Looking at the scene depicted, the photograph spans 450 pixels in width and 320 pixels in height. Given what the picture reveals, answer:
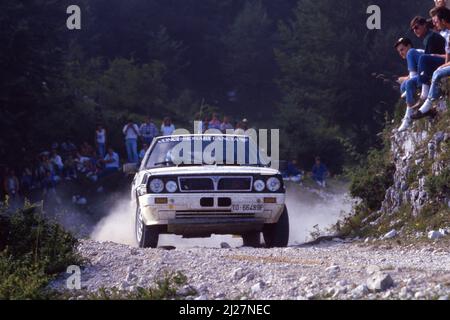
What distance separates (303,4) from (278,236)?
40.2 metres

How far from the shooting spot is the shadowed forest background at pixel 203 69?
98.2ft

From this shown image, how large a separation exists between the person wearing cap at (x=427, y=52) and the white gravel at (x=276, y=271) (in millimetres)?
2959

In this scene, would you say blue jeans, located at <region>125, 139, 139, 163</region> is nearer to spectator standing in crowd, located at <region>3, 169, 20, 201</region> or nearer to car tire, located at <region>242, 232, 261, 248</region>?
spectator standing in crowd, located at <region>3, 169, 20, 201</region>

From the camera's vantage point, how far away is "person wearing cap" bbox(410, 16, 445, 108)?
47.6 feet

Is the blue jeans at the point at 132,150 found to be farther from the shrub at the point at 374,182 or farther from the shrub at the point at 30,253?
the shrub at the point at 30,253

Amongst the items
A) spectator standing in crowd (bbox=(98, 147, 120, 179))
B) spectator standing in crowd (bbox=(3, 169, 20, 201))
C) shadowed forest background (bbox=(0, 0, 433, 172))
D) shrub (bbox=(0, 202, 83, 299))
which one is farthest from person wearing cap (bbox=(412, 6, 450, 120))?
spectator standing in crowd (bbox=(98, 147, 120, 179))

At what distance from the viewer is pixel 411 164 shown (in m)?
15.2

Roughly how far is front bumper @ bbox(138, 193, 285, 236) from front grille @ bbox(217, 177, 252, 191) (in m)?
0.11

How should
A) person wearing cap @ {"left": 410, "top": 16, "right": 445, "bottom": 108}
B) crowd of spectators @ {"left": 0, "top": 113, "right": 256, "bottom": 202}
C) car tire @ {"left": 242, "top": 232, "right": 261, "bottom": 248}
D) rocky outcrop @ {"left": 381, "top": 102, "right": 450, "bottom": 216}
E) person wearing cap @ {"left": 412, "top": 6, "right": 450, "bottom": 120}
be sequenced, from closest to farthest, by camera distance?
person wearing cap @ {"left": 412, "top": 6, "right": 450, "bottom": 120} < rocky outcrop @ {"left": 381, "top": 102, "right": 450, "bottom": 216} < person wearing cap @ {"left": 410, "top": 16, "right": 445, "bottom": 108} < car tire @ {"left": 242, "top": 232, "right": 261, "bottom": 248} < crowd of spectators @ {"left": 0, "top": 113, "right": 256, "bottom": 202}

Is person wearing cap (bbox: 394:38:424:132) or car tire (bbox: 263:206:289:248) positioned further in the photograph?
person wearing cap (bbox: 394:38:424:132)

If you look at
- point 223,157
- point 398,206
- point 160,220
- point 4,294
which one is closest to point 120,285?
point 4,294

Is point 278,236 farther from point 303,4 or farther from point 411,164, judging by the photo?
point 303,4

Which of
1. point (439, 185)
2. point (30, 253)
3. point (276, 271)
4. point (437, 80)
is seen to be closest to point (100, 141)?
point (437, 80)

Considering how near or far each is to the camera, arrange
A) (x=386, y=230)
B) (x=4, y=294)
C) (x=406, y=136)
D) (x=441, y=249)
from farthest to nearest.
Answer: (x=406, y=136) < (x=386, y=230) < (x=441, y=249) < (x=4, y=294)
